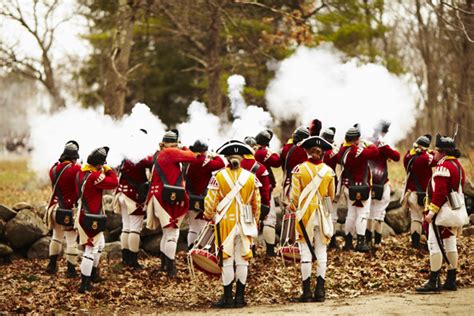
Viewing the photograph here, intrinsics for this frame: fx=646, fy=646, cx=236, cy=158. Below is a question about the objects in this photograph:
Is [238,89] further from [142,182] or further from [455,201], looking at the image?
[455,201]

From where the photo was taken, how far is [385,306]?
830 cm

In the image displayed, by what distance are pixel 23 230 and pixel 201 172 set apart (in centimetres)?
383

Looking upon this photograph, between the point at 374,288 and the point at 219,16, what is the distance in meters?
11.8

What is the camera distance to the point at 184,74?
30000 mm

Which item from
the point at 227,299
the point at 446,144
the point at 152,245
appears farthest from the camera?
the point at 152,245

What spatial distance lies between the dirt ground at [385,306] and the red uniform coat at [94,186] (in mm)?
2367

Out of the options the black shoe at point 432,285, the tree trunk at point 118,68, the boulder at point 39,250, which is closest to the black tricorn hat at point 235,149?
the black shoe at point 432,285

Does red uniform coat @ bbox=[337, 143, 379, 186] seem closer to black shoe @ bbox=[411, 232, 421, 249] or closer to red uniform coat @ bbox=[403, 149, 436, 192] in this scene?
red uniform coat @ bbox=[403, 149, 436, 192]

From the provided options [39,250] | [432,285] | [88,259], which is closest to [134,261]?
[88,259]

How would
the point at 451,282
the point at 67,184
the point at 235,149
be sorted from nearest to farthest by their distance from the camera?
the point at 235,149 < the point at 451,282 < the point at 67,184

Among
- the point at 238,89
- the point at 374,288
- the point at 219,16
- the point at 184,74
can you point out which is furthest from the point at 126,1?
the point at 184,74

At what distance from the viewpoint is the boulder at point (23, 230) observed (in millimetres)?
12477

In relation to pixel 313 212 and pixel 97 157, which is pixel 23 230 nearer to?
pixel 97 157

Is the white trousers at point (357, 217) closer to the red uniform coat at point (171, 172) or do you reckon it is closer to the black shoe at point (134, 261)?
the red uniform coat at point (171, 172)
